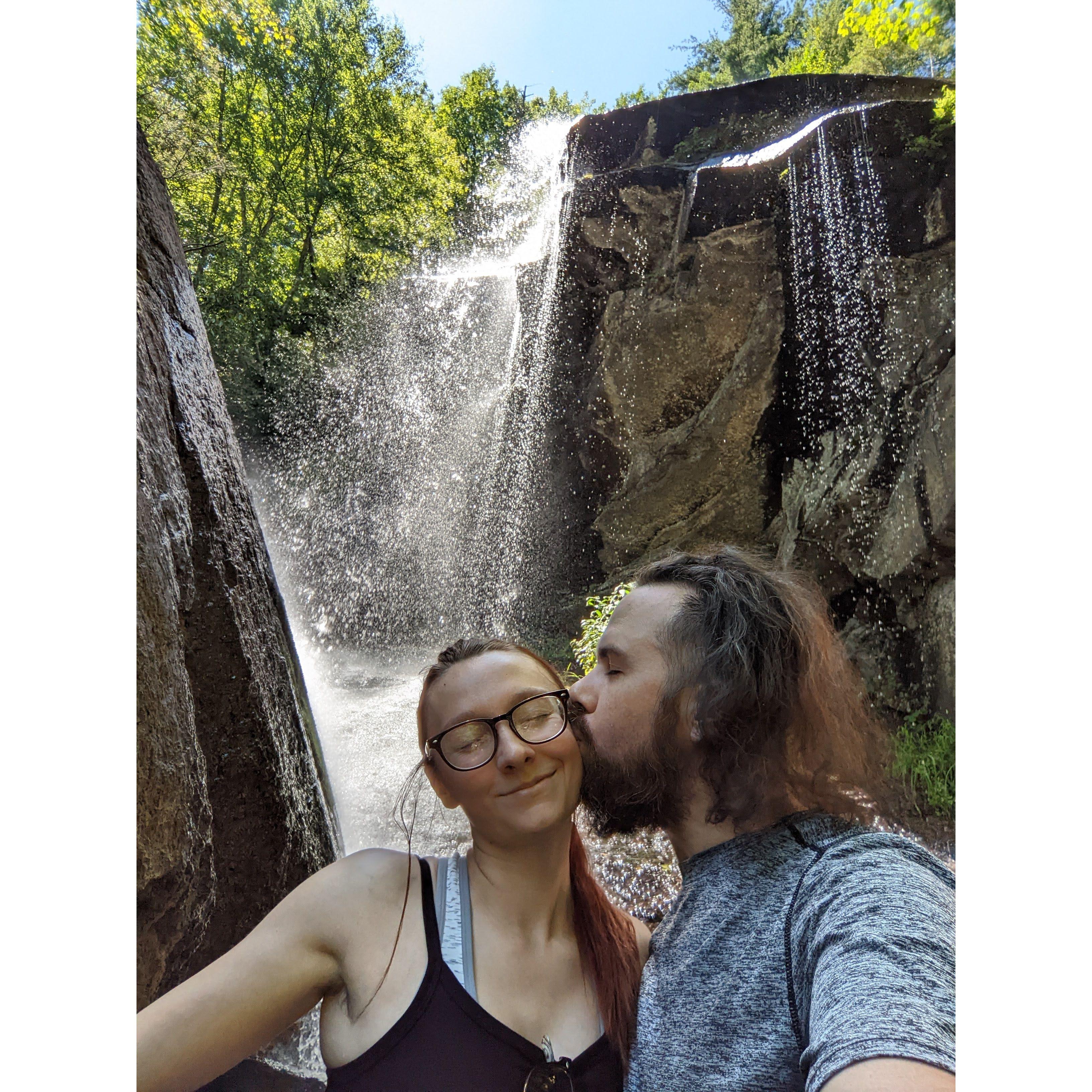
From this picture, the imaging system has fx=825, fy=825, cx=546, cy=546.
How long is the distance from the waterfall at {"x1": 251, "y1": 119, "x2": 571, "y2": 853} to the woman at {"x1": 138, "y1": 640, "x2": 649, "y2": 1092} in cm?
20

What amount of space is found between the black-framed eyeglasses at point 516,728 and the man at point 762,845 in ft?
0.10

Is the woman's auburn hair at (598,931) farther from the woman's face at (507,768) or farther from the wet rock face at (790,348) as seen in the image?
the wet rock face at (790,348)

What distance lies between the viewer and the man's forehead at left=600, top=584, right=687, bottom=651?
106 centimetres

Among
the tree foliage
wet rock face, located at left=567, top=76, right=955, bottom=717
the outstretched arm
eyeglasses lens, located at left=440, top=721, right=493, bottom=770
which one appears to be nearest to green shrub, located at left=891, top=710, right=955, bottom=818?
wet rock face, located at left=567, top=76, right=955, bottom=717

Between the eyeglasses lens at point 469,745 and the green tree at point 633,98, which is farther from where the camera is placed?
the green tree at point 633,98

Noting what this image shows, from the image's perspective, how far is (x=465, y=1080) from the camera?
0.92 m

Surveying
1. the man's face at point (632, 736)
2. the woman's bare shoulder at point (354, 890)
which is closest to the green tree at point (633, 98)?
the man's face at point (632, 736)

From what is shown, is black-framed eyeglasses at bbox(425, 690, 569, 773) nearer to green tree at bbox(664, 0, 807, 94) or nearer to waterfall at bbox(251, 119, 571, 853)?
waterfall at bbox(251, 119, 571, 853)

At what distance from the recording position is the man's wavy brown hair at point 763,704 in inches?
39.2

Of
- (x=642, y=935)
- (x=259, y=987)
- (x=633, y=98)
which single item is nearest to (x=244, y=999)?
(x=259, y=987)
